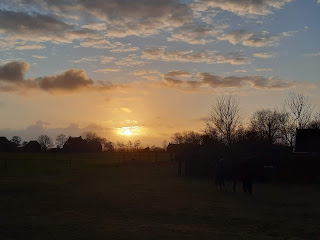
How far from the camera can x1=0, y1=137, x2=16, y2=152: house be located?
106181 mm

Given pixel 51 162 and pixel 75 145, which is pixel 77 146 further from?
pixel 51 162

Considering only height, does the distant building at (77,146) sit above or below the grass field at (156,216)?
above

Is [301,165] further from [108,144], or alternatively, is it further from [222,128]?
[108,144]

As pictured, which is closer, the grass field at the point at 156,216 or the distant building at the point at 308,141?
the grass field at the point at 156,216

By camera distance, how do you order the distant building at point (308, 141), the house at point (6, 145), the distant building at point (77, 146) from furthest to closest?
the distant building at point (77, 146), the house at point (6, 145), the distant building at point (308, 141)

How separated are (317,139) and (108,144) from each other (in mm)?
114397

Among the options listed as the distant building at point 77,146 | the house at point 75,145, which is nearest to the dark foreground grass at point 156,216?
the house at point 75,145

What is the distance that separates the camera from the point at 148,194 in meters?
18.1

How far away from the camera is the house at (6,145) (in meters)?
106

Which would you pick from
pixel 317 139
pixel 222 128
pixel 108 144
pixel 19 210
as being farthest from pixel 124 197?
pixel 108 144

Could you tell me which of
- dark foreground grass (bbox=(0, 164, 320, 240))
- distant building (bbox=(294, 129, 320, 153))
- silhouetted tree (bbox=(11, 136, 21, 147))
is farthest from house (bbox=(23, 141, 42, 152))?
dark foreground grass (bbox=(0, 164, 320, 240))

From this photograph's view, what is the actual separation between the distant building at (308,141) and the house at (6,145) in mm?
89105

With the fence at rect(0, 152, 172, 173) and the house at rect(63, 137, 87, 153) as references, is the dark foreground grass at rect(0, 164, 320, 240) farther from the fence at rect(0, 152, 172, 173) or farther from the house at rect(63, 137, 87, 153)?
the house at rect(63, 137, 87, 153)

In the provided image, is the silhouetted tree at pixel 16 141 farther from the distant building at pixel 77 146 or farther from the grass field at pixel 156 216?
the grass field at pixel 156 216
